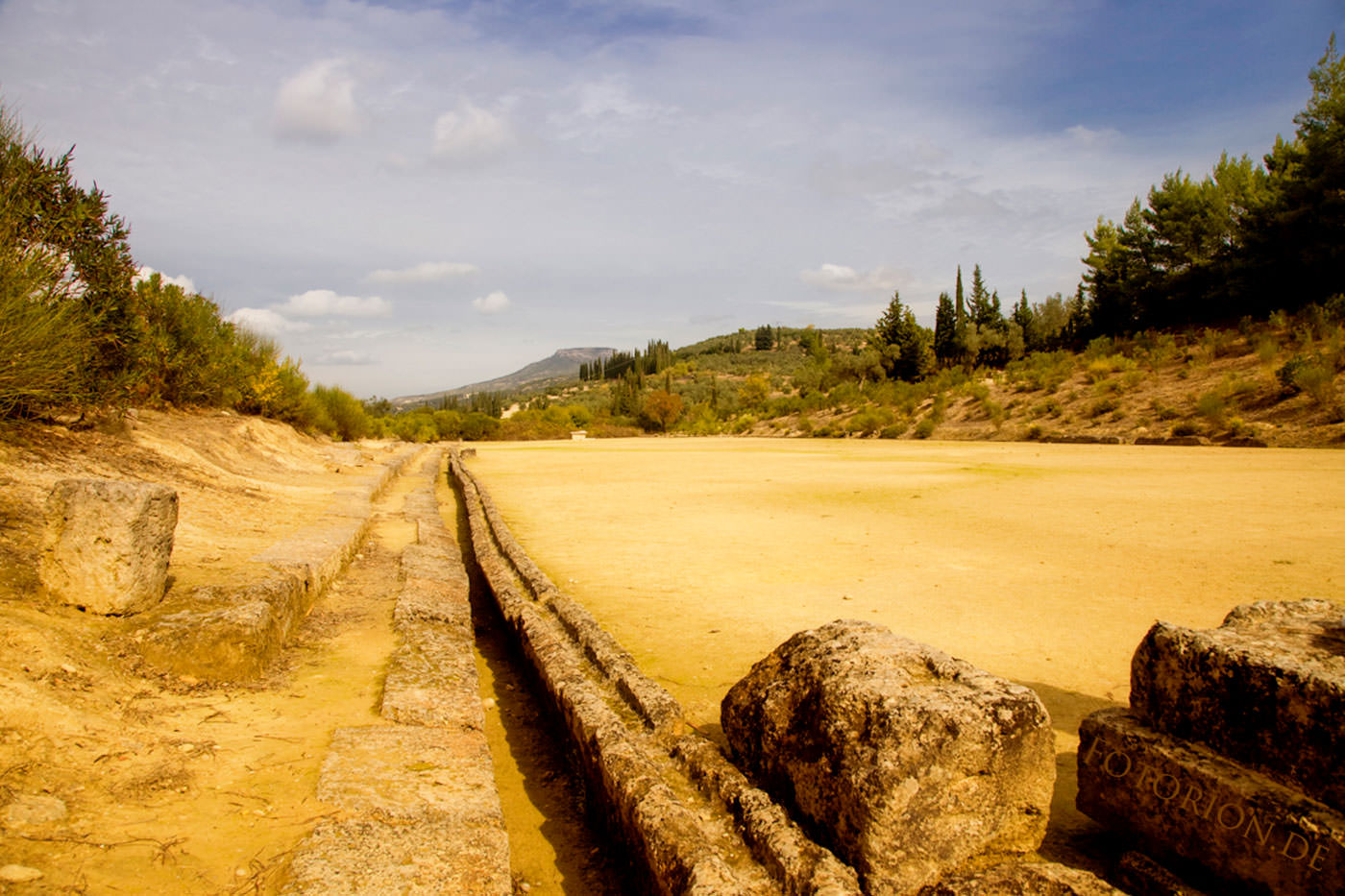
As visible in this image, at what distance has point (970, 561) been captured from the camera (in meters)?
6.65

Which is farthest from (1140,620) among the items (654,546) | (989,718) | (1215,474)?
(1215,474)

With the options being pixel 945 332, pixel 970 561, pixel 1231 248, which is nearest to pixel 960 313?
pixel 945 332

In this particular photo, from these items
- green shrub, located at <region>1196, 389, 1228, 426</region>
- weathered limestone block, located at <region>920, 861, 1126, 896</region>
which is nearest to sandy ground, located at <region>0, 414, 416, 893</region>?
weathered limestone block, located at <region>920, 861, 1126, 896</region>

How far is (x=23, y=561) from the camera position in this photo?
3.84 m

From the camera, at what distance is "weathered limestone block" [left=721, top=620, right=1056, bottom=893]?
1.86m

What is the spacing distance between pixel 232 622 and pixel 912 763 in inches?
131

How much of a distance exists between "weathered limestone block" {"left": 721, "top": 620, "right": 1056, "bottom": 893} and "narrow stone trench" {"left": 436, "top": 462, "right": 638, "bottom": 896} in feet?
2.65

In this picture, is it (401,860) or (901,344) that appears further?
(901,344)

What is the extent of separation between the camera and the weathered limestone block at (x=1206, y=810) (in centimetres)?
158

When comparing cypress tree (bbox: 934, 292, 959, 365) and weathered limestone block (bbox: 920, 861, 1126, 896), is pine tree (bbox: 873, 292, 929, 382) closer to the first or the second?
cypress tree (bbox: 934, 292, 959, 365)

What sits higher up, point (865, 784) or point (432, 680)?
point (865, 784)

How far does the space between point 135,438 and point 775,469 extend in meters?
12.7

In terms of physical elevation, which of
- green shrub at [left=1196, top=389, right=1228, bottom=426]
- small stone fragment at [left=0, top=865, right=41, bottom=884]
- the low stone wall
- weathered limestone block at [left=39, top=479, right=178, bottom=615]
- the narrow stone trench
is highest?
green shrub at [left=1196, top=389, right=1228, bottom=426]

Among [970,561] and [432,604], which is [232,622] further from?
[970,561]
